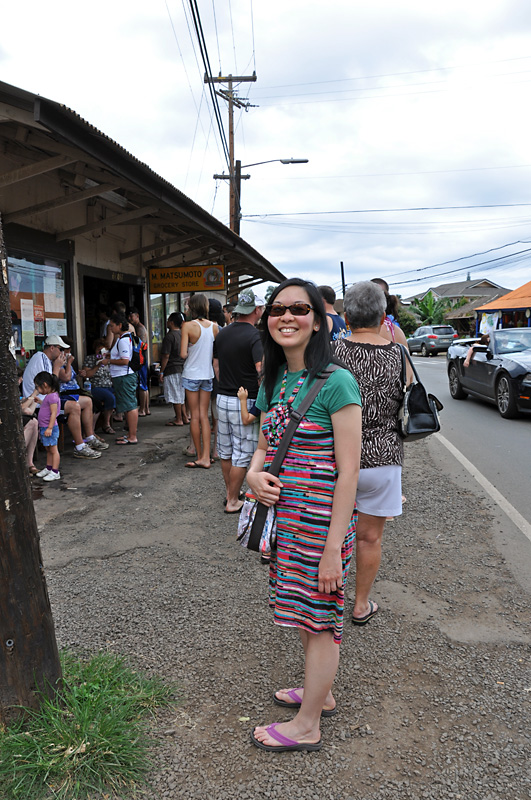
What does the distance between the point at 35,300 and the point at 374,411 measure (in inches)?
254

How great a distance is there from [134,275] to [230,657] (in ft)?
32.8

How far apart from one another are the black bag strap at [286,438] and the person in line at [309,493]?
0.06 feet

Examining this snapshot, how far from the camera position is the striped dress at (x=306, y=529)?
2213mm

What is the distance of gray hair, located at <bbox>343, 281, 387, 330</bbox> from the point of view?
10.5 feet

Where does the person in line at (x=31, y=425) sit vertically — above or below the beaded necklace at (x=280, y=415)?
below

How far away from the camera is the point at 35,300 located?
8.22m

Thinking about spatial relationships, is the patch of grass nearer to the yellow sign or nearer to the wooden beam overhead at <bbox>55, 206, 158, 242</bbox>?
the wooden beam overhead at <bbox>55, 206, 158, 242</bbox>

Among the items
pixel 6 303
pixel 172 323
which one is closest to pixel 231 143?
pixel 172 323

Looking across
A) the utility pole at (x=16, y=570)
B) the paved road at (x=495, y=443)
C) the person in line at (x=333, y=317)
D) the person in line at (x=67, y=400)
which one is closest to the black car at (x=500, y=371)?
the paved road at (x=495, y=443)

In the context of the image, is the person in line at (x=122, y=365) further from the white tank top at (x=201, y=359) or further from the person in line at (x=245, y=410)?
the person in line at (x=245, y=410)

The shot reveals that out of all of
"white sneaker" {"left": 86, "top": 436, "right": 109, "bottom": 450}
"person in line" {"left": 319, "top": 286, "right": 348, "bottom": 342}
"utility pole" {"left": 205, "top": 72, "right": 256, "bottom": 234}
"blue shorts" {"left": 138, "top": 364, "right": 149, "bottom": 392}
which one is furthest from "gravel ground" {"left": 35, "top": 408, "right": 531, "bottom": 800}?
"utility pole" {"left": 205, "top": 72, "right": 256, "bottom": 234}

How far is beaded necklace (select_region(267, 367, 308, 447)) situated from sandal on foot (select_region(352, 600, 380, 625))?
1.58m

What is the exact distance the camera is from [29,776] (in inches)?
84.9

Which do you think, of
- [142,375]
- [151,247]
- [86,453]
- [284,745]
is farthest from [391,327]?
[151,247]
